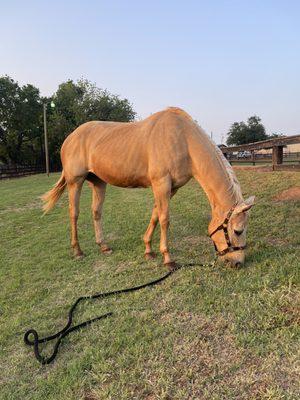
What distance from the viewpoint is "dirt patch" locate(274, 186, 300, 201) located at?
6.99m

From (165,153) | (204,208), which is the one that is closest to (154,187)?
(165,153)

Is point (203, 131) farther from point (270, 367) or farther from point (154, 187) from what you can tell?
point (270, 367)

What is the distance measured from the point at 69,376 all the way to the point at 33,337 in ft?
2.75

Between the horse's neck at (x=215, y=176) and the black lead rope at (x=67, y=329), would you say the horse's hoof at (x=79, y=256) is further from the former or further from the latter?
the horse's neck at (x=215, y=176)

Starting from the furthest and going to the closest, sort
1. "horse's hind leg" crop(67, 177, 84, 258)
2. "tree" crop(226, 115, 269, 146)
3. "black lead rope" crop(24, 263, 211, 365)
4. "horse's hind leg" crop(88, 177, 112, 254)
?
"tree" crop(226, 115, 269, 146)
"horse's hind leg" crop(88, 177, 112, 254)
"horse's hind leg" crop(67, 177, 84, 258)
"black lead rope" crop(24, 263, 211, 365)

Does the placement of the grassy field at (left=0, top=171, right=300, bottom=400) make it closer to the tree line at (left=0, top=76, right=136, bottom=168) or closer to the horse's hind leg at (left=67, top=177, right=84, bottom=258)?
the horse's hind leg at (left=67, top=177, right=84, bottom=258)

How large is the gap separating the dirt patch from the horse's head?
356 cm

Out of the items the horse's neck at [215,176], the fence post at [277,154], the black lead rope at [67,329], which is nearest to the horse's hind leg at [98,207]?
the black lead rope at [67,329]

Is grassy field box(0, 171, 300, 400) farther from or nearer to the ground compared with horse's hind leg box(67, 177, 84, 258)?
nearer to the ground

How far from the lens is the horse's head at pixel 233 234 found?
3770mm

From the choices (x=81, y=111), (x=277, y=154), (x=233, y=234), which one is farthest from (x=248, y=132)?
(x=233, y=234)

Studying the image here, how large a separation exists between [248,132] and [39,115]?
37594 millimetres

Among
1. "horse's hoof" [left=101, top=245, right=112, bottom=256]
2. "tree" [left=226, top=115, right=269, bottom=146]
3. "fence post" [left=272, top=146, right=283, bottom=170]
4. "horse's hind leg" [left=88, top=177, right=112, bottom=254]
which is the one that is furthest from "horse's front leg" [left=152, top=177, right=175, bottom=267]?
"tree" [left=226, top=115, right=269, bottom=146]

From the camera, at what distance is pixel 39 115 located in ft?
141
